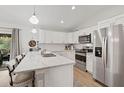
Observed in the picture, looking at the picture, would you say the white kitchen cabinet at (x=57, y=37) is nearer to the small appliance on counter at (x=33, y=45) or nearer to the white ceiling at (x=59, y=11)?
the small appliance on counter at (x=33, y=45)

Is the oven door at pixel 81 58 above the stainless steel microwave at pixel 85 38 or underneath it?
underneath

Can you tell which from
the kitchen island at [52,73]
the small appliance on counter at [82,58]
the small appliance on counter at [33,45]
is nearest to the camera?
the kitchen island at [52,73]

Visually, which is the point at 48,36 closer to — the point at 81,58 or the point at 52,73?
the point at 81,58

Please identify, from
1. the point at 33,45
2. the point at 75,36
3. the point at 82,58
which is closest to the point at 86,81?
the point at 82,58

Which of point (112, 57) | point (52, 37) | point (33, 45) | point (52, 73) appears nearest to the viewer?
point (52, 73)

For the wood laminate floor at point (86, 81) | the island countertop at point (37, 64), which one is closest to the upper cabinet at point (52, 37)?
the wood laminate floor at point (86, 81)

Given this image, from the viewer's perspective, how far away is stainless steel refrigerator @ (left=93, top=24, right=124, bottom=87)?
7.88 feet

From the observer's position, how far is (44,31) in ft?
19.1

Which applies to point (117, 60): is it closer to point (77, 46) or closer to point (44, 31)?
point (77, 46)

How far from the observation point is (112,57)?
248 centimetres

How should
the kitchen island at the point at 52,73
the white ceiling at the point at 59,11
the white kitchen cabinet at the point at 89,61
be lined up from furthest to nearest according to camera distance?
the white kitchen cabinet at the point at 89,61 < the white ceiling at the point at 59,11 < the kitchen island at the point at 52,73

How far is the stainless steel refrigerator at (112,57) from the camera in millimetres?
2400

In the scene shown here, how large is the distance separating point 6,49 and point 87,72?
3.87m

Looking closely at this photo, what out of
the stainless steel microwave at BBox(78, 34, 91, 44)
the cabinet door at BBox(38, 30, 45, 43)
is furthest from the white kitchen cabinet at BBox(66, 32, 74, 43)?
the cabinet door at BBox(38, 30, 45, 43)
